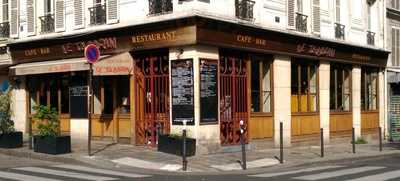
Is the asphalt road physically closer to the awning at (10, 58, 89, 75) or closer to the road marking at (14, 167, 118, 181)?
the road marking at (14, 167, 118, 181)

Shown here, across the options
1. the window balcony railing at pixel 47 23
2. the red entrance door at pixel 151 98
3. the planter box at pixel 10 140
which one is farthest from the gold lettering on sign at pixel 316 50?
the planter box at pixel 10 140

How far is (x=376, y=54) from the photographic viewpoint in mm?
25969

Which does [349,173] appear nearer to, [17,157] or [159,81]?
[159,81]

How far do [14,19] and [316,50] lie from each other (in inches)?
423

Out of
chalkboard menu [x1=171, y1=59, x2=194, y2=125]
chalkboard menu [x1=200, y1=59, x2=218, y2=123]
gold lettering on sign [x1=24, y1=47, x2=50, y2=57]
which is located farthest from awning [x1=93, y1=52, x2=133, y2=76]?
gold lettering on sign [x1=24, y1=47, x2=50, y2=57]

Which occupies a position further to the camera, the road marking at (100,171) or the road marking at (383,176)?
the road marking at (100,171)

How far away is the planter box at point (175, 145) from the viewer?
16312 millimetres

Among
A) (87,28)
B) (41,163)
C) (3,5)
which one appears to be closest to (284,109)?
(87,28)

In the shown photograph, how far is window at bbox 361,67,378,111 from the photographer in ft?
84.9

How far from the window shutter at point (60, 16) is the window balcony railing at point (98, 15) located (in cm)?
148

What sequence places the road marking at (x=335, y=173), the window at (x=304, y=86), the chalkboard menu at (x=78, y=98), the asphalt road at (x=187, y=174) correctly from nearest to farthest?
the asphalt road at (x=187, y=174)
the road marking at (x=335, y=173)
the chalkboard menu at (x=78, y=98)
the window at (x=304, y=86)

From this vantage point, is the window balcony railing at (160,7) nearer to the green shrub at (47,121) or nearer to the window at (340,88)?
the green shrub at (47,121)

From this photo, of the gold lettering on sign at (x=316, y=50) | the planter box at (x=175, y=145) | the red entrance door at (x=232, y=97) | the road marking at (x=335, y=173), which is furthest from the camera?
the gold lettering on sign at (x=316, y=50)

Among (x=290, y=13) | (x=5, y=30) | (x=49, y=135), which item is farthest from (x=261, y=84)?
(x=5, y=30)
